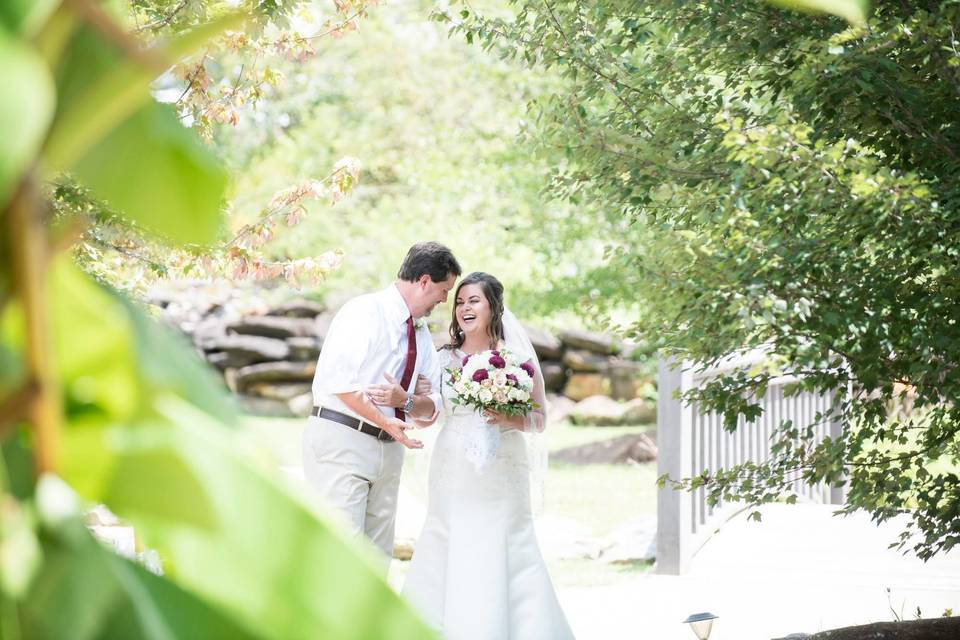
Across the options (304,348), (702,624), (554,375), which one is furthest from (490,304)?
(304,348)

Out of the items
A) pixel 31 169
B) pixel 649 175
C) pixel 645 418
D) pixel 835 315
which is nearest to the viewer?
pixel 31 169

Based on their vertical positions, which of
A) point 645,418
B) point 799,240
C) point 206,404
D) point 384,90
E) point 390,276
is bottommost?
point 206,404

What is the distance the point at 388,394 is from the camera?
5430 mm

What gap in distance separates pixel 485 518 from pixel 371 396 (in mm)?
1047

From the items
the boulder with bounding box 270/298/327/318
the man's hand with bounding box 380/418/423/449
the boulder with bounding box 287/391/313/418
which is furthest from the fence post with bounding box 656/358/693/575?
the boulder with bounding box 270/298/327/318

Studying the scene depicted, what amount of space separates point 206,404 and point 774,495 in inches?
174

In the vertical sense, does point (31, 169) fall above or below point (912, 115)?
below

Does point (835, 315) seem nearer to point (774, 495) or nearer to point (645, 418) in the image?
point (774, 495)

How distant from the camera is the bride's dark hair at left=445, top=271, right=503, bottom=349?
5.96 meters

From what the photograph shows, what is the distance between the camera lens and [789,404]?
924 cm

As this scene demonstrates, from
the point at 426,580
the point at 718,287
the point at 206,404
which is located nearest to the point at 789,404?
the point at 426,580

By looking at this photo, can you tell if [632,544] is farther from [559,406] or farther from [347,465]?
[559,406]

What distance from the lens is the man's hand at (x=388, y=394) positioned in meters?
5.41

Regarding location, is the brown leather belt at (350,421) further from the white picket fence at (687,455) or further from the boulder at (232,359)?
the boulder at (232,359)
